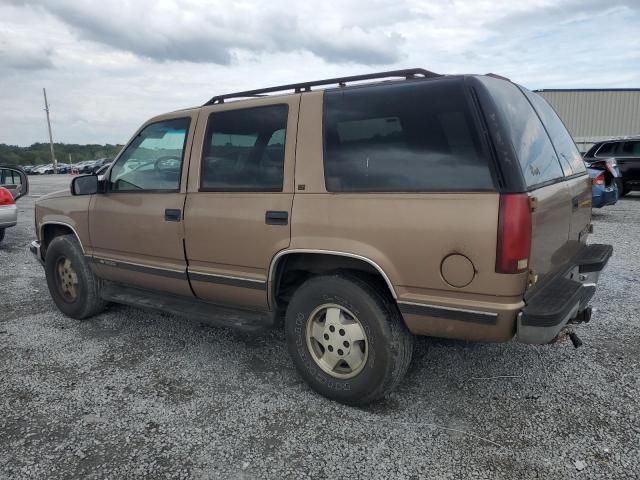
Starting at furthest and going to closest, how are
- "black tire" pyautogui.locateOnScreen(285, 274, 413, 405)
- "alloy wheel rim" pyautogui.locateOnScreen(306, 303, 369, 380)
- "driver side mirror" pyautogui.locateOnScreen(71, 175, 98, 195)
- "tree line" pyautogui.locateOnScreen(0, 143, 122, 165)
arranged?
1. "tree line" pyautogui.locateOnScreen(0, 143, 122, 165)
2. "driver side mirror" pyautogui.locateOnScreen(71, 175, 98, 195)
3. "alloy wheel rim" pyautogui.locateOnScreen(306, 303, 369, 380)
4. "black tire" pyautogui.locateOnScreen(285, 274, 413, 405)

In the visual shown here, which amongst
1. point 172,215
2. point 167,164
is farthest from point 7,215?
point 172,215

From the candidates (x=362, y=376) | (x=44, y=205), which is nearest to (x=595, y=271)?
(x=362, y=376)

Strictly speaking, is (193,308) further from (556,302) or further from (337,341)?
(556,302)

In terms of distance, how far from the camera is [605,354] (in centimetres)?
373

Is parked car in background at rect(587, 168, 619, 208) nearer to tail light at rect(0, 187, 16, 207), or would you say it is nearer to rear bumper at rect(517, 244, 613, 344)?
rear bumper at rect(517, 244, 613, 344)

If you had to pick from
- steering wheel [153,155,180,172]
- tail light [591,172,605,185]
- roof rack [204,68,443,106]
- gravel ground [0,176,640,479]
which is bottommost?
gravel ground [0,176,640,479]

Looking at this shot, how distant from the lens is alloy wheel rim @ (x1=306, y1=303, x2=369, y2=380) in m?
3.05

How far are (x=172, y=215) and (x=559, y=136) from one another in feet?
9.40

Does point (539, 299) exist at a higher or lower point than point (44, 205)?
lower

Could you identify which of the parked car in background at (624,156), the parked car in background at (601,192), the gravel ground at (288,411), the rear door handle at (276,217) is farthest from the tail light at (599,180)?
the rear door handle at (276,217)

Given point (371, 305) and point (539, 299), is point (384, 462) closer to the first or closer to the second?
point (371, 305)

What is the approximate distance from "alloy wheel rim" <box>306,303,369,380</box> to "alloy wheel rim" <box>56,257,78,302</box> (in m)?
2.77

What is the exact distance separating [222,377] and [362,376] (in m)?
1.11

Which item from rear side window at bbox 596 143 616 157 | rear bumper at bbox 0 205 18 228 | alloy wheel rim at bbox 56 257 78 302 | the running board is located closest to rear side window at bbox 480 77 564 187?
the running board
